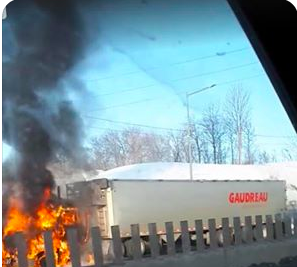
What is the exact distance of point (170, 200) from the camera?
6.43 ft

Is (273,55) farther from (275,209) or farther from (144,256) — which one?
(144,256)

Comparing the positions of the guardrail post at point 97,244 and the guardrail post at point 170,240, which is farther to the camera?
the guardrail post at point 170,240

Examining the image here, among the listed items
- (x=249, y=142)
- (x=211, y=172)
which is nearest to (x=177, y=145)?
(x=211, y=172)

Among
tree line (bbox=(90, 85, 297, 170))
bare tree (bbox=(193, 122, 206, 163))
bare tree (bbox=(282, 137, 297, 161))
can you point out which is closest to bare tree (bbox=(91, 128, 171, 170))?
tree line (bbox=(90, 85, 297, 170))

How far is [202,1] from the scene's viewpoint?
180 cm

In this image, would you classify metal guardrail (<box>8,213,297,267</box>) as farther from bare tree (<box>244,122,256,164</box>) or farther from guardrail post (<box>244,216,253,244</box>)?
bare tree (<box>244,122,256,164</box>)

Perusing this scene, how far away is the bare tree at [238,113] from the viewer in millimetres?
1991

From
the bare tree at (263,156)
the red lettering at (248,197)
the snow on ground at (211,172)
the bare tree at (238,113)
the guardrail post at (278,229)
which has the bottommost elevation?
the guardrail post at (278,229)

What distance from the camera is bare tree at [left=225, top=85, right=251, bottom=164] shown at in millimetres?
1991

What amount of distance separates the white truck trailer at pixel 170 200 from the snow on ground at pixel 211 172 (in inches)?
0.9

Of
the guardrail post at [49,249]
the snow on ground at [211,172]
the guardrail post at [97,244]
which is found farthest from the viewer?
the snow on ground at [211,172]

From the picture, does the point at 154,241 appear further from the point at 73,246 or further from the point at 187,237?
the point at 73,246

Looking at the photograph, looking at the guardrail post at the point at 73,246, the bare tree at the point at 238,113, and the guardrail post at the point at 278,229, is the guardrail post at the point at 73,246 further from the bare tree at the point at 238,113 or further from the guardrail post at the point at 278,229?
the guardrail post at the point at 278,229

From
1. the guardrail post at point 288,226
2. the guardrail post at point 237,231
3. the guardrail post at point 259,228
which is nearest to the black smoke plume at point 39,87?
the guardrail post at point 237,231
